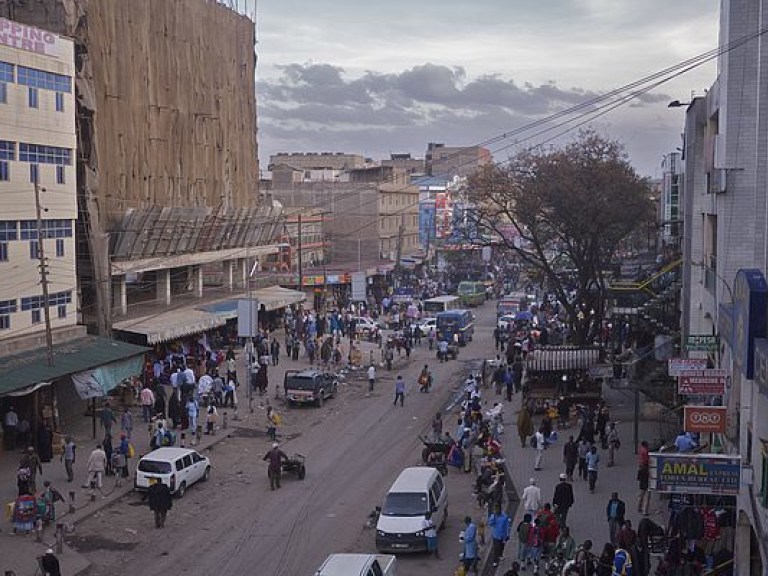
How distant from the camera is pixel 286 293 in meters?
58.0

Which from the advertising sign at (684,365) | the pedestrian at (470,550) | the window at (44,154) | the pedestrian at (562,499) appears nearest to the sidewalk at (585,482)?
the pedestrian at (470,550)

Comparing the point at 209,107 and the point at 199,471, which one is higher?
the point at 209,107

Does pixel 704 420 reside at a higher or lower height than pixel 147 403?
higher

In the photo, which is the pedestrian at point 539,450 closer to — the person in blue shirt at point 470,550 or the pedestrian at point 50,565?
the person in blue shirt at point 470,550

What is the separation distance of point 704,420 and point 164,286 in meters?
33.3

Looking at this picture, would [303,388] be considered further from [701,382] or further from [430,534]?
[701,382]

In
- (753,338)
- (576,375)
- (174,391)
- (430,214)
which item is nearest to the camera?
(753,338)

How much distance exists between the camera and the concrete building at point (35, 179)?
29.8 metres

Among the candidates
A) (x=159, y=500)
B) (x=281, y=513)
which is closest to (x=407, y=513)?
(x=281, y=513)

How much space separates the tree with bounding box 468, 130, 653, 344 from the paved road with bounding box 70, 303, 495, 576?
9.28m

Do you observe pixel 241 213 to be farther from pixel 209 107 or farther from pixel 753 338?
pixel 753 338

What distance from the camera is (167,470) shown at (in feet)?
78.2

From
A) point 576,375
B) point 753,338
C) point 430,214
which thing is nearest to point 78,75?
point 576,375

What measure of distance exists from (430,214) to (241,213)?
58852 millimetres
